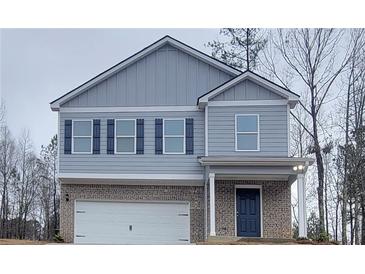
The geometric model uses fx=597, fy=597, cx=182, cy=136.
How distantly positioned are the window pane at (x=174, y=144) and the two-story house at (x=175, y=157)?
0.02m

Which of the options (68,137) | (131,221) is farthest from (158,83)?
(131,221)

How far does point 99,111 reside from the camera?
1459 cm

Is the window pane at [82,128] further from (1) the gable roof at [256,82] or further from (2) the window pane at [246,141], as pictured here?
(2) the window pane at [246,141]

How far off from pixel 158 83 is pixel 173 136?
1.35 meters

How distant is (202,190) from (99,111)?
125 inches

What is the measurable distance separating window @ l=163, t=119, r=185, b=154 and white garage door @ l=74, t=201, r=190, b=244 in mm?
1322

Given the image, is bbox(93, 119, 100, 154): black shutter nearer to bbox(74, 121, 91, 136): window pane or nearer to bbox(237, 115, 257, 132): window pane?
bbox(74, 121, 91, 136): window pane

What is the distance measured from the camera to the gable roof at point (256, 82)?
14.1 m

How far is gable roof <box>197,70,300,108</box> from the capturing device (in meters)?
14.1

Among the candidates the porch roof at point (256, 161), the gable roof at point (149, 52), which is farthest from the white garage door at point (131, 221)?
the gable roof at point (149, 52)

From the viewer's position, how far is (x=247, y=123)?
14156 millimetres

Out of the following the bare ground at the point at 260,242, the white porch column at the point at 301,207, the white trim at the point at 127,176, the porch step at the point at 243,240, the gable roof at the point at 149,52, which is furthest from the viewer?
the gable roof at the point at 149,52
